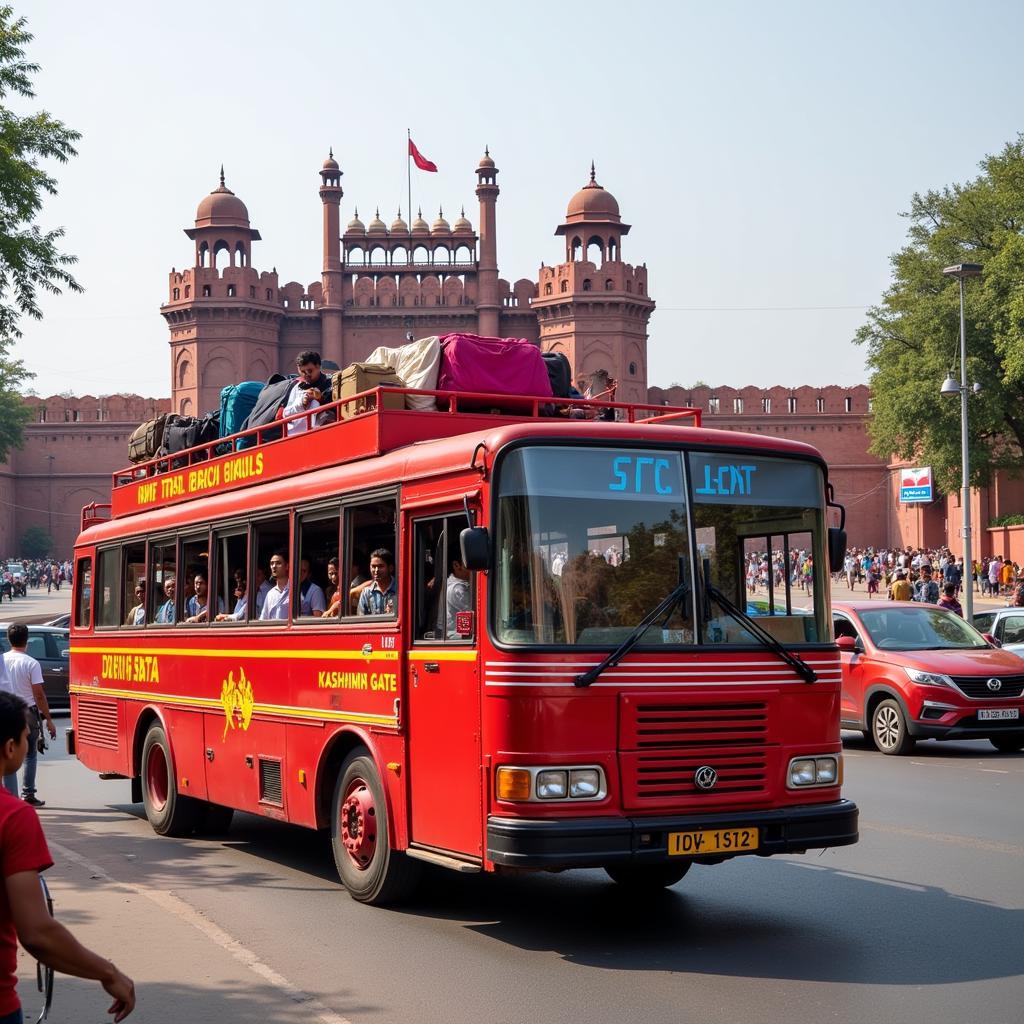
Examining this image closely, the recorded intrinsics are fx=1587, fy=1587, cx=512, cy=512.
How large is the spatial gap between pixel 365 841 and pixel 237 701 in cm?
212

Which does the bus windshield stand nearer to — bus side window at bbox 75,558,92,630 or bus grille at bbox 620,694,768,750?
bus grille at bbox 620,694,768,750

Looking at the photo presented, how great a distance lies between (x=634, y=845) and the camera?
6.50m

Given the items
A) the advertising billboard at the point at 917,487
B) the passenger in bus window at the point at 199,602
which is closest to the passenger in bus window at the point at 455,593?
the passenger in bus window at the point at 199,602

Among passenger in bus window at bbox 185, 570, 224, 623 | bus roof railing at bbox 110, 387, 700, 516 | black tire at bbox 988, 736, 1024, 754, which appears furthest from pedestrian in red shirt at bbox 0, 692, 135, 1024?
black tire at bbox 988, 736, 1024, 754

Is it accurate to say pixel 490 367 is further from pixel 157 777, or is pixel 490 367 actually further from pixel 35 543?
pixel 35 543

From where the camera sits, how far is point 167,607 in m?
11.0

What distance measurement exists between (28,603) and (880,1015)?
5734 cm

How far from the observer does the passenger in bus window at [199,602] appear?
10342mm

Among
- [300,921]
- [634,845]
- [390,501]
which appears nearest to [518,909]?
[300,921]

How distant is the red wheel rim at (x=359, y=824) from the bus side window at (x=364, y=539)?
3.02ft

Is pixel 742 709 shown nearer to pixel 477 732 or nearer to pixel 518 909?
pixel 477 732

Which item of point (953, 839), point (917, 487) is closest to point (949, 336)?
point (917, 487)

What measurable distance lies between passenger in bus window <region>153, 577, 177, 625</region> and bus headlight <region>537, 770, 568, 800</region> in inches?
198

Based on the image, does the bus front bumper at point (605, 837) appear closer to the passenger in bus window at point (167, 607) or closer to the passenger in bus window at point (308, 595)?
the passenger in bus window at point (308, 595)
